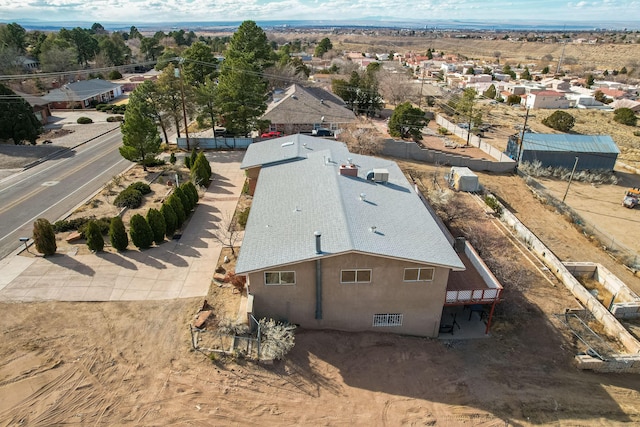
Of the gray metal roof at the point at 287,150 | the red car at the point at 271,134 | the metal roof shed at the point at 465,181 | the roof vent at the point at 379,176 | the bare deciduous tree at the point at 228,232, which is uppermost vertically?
the roof vent at the point at 379,176

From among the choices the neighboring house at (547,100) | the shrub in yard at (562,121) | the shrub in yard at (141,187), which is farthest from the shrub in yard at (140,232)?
the neighboring house at (547,100)

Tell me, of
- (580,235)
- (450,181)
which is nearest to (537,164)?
(450,181)

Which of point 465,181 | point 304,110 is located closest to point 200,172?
point 304,110

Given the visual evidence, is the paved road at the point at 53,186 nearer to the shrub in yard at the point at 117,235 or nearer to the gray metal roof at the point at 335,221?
the shrub in yard at the point at 117,235

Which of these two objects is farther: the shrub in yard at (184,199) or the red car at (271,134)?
the red car at (271,134)

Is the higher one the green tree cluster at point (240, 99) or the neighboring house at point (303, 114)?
the green tree cluster at point (240, 99)

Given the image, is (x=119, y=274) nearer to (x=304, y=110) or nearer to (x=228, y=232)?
(x=228, y=232)
